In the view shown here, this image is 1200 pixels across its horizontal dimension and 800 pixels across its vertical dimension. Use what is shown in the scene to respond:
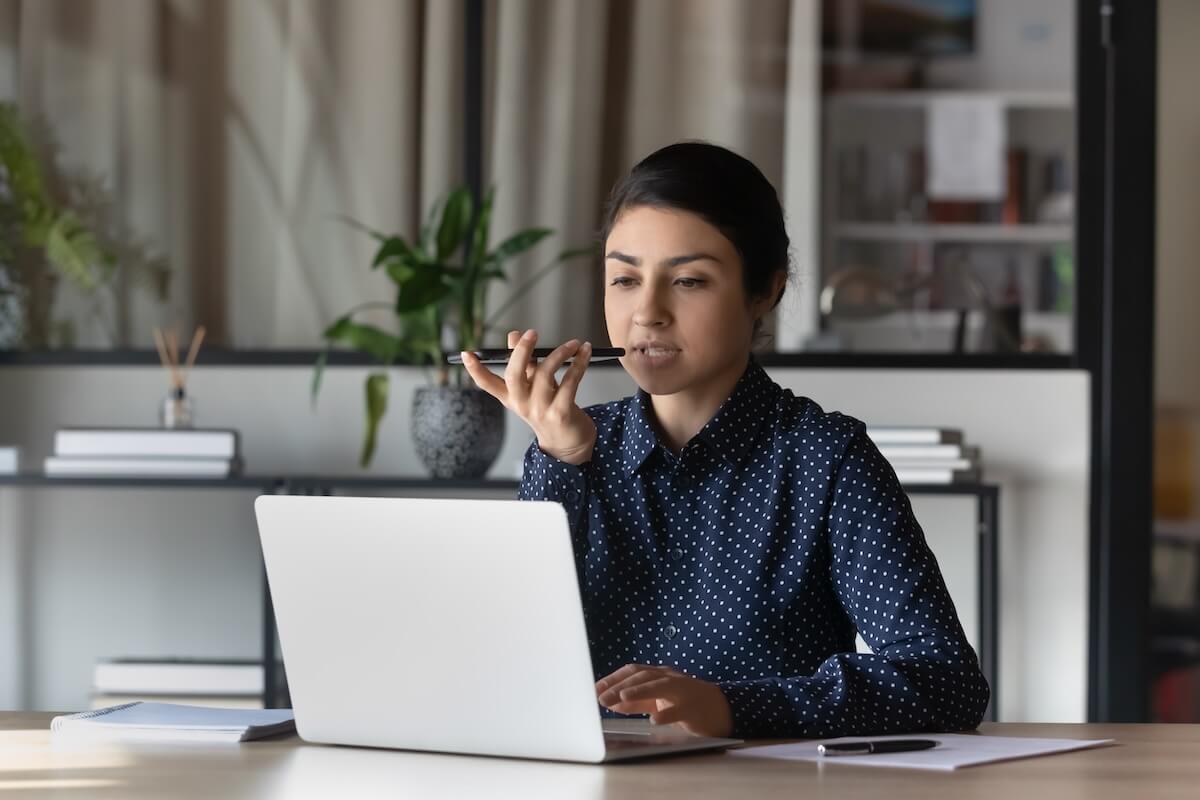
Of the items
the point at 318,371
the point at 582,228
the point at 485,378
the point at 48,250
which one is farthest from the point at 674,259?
the point at 48,250

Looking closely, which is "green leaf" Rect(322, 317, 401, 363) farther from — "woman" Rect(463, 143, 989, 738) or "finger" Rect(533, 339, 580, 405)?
"finger" Rect(533, 339, 580, 405)

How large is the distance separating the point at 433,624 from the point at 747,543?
0.50 meters

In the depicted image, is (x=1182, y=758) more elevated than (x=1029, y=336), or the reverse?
(x=1029, y=336)

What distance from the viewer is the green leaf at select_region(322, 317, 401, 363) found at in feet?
9.79

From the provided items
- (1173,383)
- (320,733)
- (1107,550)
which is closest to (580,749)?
(320,733)

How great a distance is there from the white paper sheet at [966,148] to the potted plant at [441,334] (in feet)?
2.63

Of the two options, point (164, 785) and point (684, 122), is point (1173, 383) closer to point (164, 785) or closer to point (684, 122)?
point (684, 122)

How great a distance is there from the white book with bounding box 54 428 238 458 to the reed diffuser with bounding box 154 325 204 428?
0.08 m

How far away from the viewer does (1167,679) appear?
3.41 meters

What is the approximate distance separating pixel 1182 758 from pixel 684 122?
90.9 inches

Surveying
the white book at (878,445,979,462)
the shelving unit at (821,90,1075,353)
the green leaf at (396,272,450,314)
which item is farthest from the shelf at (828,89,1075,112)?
the green leaf at (396,272,450,314)

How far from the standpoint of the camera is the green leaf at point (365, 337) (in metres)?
2.99

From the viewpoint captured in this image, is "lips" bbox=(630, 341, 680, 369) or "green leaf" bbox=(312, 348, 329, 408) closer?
"lips" bbox=(630, 341, 680, 369)

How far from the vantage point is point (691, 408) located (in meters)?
1.63
